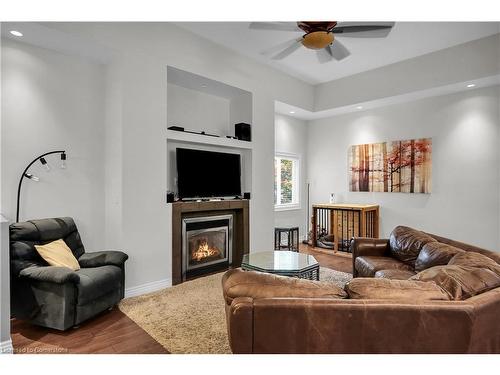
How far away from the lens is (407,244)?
3.35 meters

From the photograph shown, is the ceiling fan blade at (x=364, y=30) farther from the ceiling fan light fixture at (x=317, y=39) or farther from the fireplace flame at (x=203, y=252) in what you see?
the fireplace flame at (x=203, y=252)

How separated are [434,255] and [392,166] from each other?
3.05m

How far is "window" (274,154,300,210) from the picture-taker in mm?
6363

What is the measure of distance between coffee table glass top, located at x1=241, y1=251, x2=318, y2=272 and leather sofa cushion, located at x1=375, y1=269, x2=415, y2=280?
0.61 meters

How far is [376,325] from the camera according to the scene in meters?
1.36

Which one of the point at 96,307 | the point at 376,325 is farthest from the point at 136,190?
the point at 376,325

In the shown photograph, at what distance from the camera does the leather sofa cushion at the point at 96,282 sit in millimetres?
2598

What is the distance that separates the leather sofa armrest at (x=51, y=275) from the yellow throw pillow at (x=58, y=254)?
20 cm

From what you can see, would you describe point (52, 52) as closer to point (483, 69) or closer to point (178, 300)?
point (178, 300)

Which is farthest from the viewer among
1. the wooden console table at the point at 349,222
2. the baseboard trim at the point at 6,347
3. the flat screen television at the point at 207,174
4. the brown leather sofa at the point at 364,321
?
the wooden console table at the point at 349,222

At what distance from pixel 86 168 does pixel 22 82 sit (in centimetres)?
106

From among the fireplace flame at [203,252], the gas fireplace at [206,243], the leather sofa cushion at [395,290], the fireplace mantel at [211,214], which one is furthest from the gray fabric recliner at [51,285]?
the leather sofa cushion at [395,290]

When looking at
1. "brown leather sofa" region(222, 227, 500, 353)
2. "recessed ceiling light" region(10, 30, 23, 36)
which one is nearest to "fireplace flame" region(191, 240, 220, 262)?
"brown leather sofa" region(222, 227, 500, 353)

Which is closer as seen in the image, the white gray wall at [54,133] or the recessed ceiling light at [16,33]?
the recessed ceiling light at [16,33]
